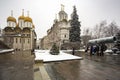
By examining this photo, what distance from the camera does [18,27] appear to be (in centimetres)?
5481

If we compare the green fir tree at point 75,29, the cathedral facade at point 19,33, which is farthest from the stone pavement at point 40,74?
the cathedral facade at point 19,33

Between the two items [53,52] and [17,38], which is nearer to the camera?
[53,52]

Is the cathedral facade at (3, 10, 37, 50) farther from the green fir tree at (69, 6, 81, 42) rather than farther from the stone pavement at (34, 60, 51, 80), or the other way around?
the stone pavement at (34, 60, 51, 80)

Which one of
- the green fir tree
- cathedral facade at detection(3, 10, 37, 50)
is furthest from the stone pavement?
cathedral facade at detection(3, 10, 37, 50)

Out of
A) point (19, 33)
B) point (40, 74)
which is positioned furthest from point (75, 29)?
point (40, 74)

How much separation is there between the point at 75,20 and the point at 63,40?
8885 millimetres

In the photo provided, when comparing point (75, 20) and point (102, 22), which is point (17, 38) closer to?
point (75, 20)

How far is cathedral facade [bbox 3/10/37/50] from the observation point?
50.0m

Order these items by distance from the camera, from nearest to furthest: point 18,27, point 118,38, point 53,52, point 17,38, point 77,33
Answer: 1. point 53,52
2. point 118,38
3. point 77,33
4. point 17,38
5. point 18,27

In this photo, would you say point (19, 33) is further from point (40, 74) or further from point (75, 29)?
point (40, 74)

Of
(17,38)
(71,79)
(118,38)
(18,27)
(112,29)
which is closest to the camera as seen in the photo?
(71,79)

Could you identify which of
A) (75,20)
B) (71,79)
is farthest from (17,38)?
(71,79)

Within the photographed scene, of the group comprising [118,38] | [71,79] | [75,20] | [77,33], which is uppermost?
[75,20]

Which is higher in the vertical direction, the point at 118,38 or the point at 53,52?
the point at 118,38
